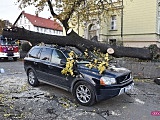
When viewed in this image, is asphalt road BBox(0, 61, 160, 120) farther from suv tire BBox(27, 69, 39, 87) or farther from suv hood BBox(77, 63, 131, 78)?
suv hood BBox(77, 63, 131, 78)

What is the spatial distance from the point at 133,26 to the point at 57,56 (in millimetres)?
17774

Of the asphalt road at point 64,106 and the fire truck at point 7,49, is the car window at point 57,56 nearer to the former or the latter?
the asphalt road at point 64,106

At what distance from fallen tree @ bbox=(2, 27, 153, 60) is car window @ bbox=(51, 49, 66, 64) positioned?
1.42 meters

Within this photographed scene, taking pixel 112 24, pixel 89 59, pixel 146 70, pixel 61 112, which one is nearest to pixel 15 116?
pixel 61 112

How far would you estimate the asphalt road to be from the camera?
487 centimetres

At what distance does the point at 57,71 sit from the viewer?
21.2 feet

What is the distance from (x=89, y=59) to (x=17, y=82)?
3.78 m

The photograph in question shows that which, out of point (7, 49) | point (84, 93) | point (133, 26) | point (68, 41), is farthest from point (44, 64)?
point (133, 26)

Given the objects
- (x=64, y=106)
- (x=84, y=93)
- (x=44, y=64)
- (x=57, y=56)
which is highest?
(x=57, y=56)

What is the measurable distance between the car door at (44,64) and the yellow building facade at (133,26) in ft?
43.6

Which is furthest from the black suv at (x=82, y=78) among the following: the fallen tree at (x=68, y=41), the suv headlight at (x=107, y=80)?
the fallen tree at (x=68, y=41)

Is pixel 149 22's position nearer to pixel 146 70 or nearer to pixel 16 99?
pixel 146 70

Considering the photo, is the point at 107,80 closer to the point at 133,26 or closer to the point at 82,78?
the point at 82,78

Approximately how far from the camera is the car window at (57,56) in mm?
6531
